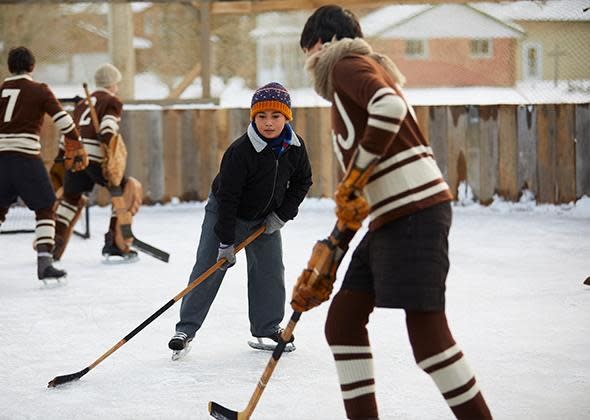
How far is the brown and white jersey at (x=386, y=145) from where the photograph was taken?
283cm

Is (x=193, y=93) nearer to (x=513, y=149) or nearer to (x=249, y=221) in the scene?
(x=513, y=149)

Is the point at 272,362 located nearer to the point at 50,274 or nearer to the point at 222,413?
the point at 222,413

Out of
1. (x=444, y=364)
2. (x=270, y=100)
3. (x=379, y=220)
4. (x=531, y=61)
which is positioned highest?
(x=531, y=61)

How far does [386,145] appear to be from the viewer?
280cm

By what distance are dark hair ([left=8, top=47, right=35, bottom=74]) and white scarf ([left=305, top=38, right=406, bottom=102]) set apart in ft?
11.5

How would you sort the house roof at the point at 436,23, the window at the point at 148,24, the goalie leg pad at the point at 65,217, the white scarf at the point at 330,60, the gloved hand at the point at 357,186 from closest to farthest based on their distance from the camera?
the gloved hand at the point at 357,186
the white scarf at the point at 330,60
the goalie leg pad at the point at 65,217
the house roof at the point at 436,23
the window at the point at 148,24

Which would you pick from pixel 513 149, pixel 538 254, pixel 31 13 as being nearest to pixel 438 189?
pixel 538 254

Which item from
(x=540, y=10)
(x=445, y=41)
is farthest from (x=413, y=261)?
(x=445, y=41)

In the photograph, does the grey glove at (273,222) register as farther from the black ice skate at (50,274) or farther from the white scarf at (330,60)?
the black ice skate at (50,274)

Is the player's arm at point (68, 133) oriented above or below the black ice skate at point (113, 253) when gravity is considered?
above

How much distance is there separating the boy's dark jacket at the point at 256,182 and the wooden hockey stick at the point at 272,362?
904 mm

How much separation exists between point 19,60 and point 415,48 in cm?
749

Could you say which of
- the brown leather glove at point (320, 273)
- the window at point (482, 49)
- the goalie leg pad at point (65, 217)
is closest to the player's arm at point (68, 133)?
the goalie leg pad at point (65, 217)

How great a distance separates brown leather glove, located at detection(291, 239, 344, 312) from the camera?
2990 mm
